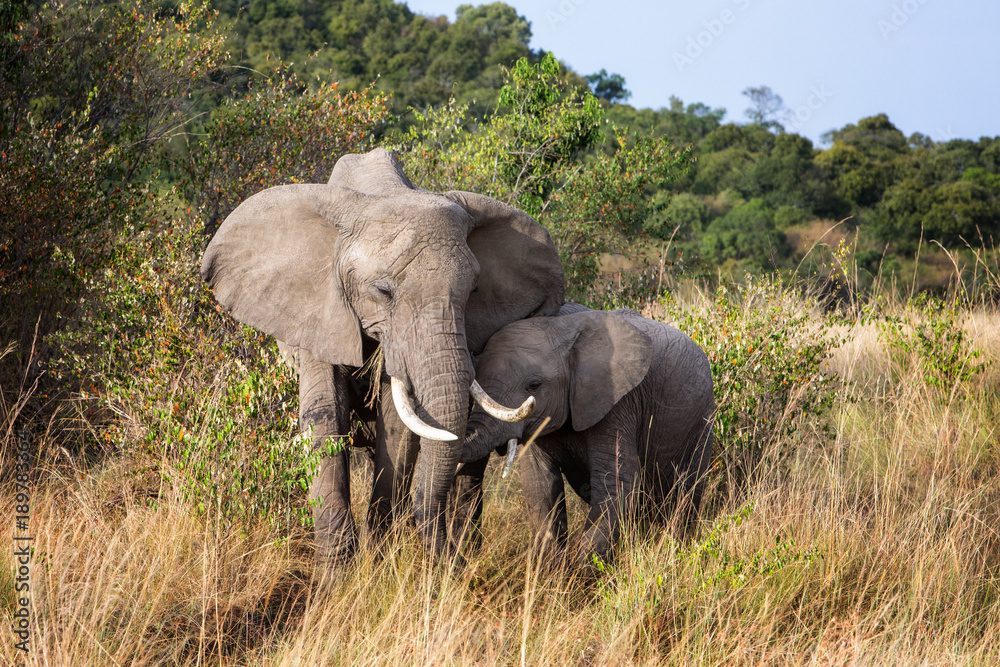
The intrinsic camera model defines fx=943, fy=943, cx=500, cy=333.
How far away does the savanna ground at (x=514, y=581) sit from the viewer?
400cm

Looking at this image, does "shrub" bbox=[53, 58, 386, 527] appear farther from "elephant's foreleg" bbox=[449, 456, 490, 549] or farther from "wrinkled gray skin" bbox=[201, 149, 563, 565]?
"elephant's foreleg" bbox=[449, 456, 490, 549]

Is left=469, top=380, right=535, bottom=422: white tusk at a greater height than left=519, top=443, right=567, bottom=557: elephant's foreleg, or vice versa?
left=469, top=380, right=535, bottom=422: white tusk

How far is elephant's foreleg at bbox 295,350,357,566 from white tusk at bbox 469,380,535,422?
832 mm

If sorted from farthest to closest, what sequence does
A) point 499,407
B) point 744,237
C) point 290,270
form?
point 744,237 → point 290,270 → point 499,407

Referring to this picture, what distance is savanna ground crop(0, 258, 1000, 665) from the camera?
4000 millimetres

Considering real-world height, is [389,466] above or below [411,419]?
below

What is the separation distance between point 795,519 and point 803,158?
2946cm

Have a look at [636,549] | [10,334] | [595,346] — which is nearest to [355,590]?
[636,549]

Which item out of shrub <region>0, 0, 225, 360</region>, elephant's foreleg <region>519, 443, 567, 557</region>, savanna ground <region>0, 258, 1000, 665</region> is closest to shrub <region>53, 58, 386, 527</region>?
savanna ground <region>0, 258, 1000, 665</region>

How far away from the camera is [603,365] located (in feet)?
16.5

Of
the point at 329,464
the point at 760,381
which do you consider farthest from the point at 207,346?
the point at 760,381

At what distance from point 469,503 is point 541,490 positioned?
0.41 meters

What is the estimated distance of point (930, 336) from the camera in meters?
7.91

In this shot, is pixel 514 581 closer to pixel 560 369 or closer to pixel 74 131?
pixel 560 369
